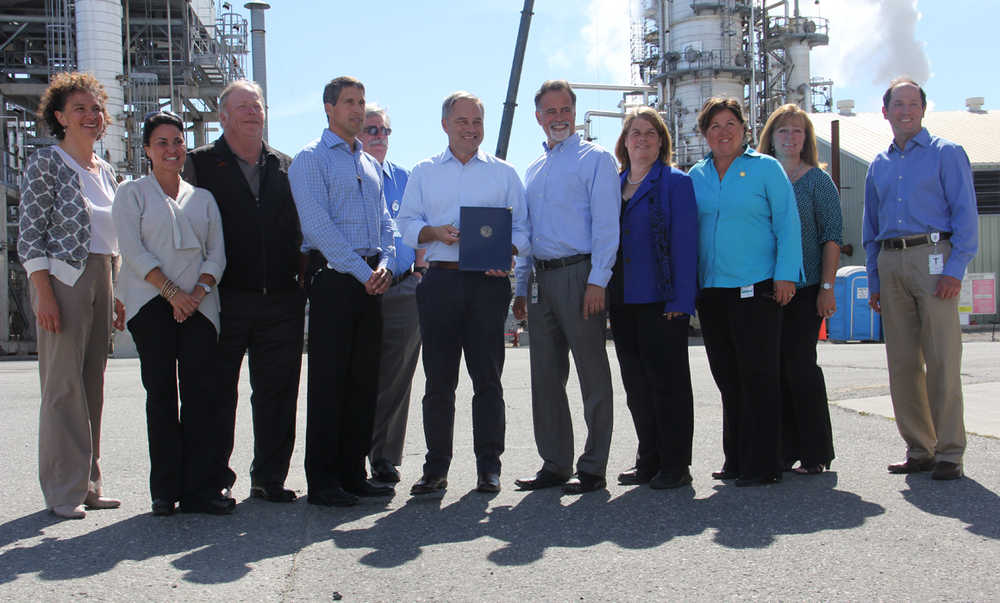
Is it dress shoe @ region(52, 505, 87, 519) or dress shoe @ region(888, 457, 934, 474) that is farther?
dress shoe @ region(888, 457, 934, 474)

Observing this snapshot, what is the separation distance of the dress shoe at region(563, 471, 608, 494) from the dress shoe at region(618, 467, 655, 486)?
0.48ft

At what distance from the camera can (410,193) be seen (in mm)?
5398

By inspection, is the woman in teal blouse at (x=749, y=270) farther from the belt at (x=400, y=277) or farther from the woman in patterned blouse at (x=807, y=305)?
the belt at (x=400, y=277)

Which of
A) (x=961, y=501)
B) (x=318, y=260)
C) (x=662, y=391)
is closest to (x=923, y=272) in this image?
(x=961, y=501)

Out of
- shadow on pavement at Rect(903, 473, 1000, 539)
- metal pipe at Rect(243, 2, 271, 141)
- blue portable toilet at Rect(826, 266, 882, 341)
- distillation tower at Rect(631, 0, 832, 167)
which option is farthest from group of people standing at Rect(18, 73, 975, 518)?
distillation tower at Rect(631, 0, 832, 167)

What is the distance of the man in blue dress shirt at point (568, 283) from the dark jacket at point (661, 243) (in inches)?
5.5

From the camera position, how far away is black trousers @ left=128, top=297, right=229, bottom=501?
4.69 m

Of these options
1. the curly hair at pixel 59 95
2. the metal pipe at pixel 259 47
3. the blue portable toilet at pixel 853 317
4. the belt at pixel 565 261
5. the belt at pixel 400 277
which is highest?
the metal pipe at pixel 259 47

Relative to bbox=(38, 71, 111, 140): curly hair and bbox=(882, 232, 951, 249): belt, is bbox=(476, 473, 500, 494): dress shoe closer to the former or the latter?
bbox=(882, 232, 951, 249): belt

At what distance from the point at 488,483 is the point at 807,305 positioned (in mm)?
2149

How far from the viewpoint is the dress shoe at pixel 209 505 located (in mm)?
4660

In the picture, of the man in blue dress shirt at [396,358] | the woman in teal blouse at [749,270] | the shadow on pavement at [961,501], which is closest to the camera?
the shadow on pavement at [961,501]

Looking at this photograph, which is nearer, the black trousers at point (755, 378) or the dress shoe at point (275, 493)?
the dress shoe at point (275, 493)

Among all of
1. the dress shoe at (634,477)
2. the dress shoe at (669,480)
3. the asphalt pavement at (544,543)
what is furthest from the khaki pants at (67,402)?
the dress shoe at (669,480)
